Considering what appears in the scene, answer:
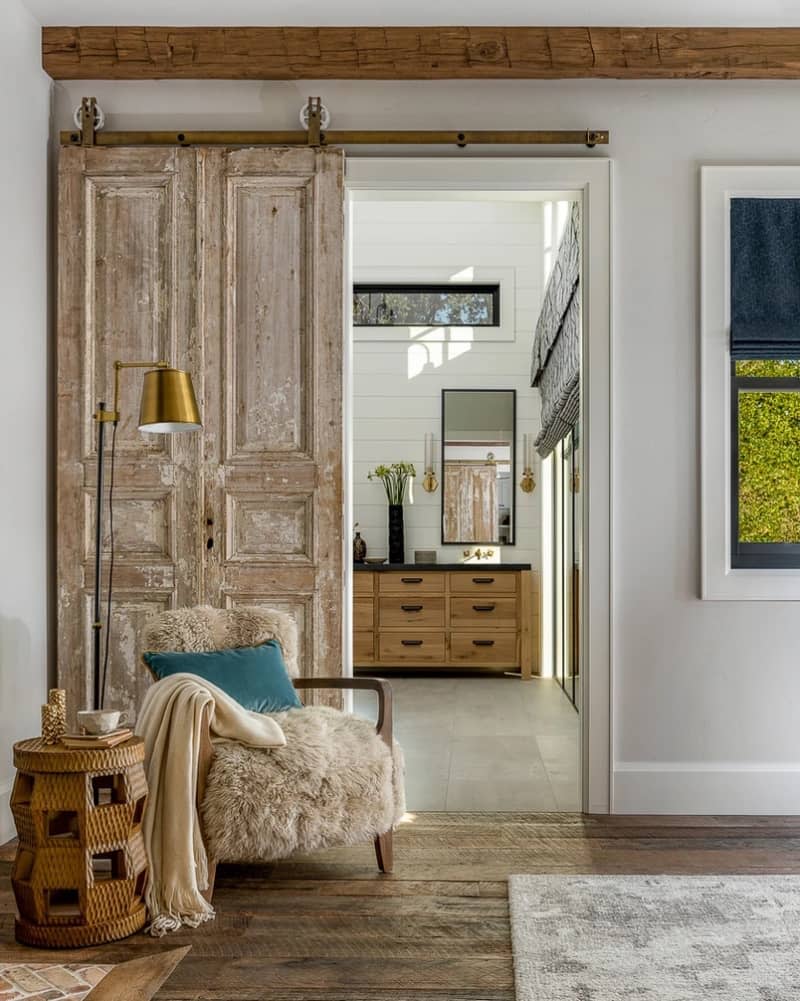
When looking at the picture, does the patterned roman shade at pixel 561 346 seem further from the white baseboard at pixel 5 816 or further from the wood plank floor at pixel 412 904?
the white baseboard at pixel 5 816

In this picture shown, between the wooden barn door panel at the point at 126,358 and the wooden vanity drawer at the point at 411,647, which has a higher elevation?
the wooden barn door panel at the point at 126,358

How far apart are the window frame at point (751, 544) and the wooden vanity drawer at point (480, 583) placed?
3297 mm

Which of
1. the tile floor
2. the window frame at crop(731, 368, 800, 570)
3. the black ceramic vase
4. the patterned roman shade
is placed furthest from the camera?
the black ceramic vase

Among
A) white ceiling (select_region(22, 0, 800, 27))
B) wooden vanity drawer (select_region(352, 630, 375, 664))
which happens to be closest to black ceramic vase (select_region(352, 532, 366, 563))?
wooden vanity drawer (select_region(352, 630, 375, 664))

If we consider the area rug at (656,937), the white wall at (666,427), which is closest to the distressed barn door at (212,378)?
the white wall at (666,427)

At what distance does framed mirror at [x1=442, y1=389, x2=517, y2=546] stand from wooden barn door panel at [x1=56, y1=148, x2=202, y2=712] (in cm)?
399

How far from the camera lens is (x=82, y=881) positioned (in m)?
2.61

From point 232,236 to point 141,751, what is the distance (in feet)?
6.71

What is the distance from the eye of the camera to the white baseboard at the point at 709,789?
12.7 feet

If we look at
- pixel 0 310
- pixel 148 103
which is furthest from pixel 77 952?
pixel 148 103

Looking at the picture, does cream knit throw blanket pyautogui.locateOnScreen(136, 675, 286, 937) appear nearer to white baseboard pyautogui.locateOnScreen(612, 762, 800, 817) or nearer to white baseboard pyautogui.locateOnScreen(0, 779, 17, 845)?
white baseboard pyautogui.locateOnScreen(0, 779, 17, 845)

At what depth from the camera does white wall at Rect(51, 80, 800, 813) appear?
390 centimetres

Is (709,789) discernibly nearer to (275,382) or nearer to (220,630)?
(220,630)

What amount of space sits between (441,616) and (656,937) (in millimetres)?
4617
